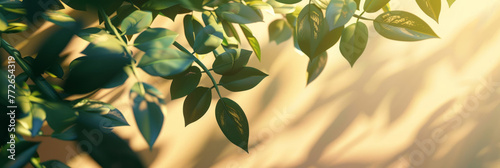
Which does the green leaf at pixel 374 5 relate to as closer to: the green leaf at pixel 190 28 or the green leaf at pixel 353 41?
the green leaf at pixel 353 41

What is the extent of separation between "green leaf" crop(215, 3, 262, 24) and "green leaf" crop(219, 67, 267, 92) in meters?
0.04

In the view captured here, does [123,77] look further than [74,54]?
No

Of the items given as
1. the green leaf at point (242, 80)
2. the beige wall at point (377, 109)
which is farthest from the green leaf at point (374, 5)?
the beige wall at point (377, 109)

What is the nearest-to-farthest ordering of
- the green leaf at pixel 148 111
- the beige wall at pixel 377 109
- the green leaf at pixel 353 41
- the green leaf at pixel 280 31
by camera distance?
the green leaf at pixel 148 111
the green leaf at pixel 353 41
the green leaf at pixel 280 31
the beige wall at pixel 377 109

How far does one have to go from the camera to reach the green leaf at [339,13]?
223 millimetres

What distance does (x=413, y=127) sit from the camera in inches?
35.2

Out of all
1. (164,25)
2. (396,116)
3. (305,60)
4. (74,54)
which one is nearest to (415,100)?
(396,116)

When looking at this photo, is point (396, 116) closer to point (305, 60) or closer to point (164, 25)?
point (305, 60)

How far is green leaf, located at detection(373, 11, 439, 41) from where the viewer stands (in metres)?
0.24

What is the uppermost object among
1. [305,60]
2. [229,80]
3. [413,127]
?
[229,80]

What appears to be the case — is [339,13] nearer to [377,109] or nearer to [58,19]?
[58,19]

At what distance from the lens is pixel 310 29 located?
9.3 inches

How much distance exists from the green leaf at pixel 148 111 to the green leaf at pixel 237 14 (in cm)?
13

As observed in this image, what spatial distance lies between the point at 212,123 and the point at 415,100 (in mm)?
539
